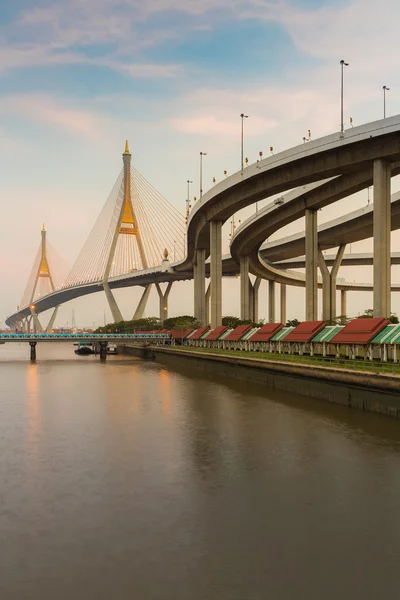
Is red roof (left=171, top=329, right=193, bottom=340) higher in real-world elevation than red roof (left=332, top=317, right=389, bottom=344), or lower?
lower

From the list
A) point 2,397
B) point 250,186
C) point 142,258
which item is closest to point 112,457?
point 2,397

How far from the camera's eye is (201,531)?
12695mm

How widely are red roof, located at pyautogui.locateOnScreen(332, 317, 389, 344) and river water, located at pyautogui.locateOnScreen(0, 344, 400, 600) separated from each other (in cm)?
854

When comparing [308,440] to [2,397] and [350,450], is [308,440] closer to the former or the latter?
[350,450]

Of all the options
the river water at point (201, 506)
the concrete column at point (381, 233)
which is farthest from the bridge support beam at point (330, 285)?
the river water at point (201, 506)

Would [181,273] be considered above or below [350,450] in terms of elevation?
above

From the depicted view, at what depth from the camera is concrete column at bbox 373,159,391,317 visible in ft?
145

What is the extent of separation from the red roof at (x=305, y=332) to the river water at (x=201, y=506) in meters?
14.2

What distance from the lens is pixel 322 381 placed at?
3231 cm

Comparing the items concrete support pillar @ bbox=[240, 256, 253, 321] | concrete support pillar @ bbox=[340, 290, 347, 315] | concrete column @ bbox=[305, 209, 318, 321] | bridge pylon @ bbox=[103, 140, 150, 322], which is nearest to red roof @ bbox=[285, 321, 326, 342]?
concrete column @ bbox=[305, 209, 318, 321]

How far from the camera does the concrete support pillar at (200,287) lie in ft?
314

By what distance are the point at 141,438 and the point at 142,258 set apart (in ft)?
329

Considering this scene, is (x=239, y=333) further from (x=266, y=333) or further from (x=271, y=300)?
(x=271, y=300)

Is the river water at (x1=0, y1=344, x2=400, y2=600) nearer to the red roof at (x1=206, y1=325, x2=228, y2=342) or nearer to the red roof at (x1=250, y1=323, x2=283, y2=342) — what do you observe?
the red roof at (x1=250, y1=323, x2=283, y2=342)
